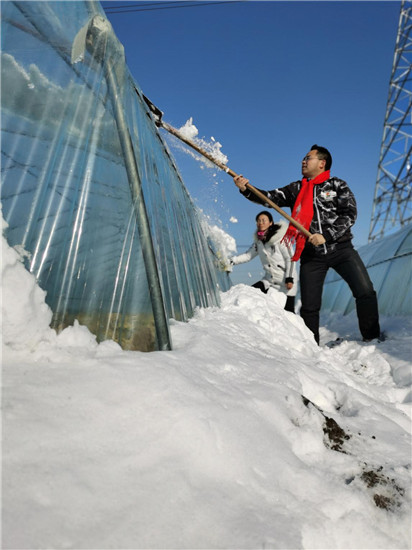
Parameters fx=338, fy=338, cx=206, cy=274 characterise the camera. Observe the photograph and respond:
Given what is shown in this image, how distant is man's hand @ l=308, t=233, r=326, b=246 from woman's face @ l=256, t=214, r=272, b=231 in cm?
199

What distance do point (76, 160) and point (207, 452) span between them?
94 centimetres

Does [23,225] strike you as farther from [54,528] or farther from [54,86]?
[54,528]

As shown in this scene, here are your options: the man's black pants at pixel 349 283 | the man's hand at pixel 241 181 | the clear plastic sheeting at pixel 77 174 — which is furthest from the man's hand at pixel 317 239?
the clear plastic sheeting at pixel 77 174

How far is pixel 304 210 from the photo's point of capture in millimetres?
3084

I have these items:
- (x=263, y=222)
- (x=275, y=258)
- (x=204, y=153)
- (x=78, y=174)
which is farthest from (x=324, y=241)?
(x=78, y=174)

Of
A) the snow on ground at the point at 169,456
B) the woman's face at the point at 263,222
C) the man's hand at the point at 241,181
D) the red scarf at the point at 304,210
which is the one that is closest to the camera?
the snow on ground at the point at 169,456

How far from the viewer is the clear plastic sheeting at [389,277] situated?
13.8 feet

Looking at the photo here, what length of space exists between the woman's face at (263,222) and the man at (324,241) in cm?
168

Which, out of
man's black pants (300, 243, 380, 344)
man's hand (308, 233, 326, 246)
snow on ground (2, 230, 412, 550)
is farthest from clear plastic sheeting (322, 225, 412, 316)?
snow on ground (2, 230, 412, 550)

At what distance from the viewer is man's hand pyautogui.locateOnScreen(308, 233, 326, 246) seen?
290 centimetres

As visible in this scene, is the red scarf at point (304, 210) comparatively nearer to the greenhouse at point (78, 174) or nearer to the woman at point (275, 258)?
the woman at point (275, 258)

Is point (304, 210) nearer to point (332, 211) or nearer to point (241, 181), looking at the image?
point (332, 211)

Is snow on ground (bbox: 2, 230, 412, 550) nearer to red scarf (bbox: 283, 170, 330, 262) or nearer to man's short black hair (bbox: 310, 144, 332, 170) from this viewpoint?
red scarf (bbox: 283, 170, 330, 262)

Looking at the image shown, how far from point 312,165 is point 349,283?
3.68 ft
